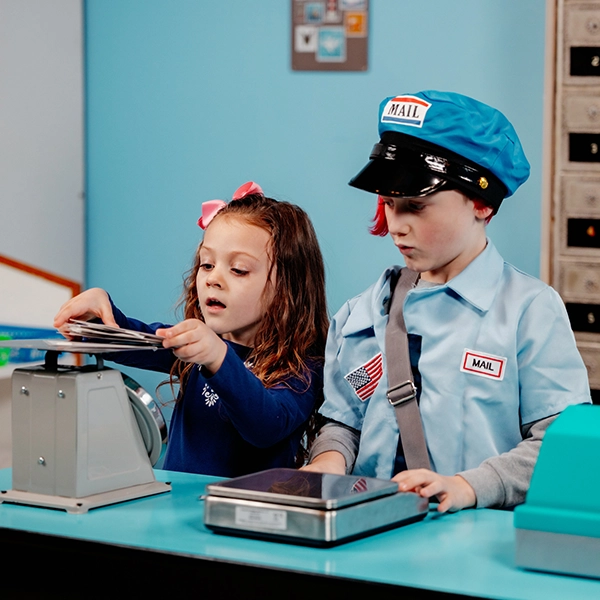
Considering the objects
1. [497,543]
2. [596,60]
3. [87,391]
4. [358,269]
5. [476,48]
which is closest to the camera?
[497,543]

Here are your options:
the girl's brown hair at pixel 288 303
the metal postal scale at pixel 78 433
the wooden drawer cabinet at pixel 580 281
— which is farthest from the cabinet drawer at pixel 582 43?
the metal postal scale at pixel 78 433

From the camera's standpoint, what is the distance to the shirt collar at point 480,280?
5.01 feet

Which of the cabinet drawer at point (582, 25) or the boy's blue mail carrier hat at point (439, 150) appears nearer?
the boy's blue mail carrier hat at point (439, 150)

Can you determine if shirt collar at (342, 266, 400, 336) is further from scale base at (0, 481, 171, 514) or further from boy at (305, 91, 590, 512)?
scale base at (0, 481, 171, 514)

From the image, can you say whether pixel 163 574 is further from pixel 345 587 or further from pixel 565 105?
pixel 565 105

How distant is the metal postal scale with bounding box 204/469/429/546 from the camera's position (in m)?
1.09

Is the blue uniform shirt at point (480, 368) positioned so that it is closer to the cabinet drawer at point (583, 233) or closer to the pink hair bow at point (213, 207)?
the pink hair bow at point (213, 207)

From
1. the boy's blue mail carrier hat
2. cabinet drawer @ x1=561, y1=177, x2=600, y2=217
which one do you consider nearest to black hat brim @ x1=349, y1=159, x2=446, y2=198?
the boy's blue mail carrier hat

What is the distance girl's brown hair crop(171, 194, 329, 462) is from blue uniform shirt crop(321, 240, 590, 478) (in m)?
0.22

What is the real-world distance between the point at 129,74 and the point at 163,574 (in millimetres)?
2655

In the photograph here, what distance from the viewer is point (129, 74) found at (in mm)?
3447

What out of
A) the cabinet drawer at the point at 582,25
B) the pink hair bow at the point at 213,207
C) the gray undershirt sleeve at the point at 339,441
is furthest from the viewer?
the cabinet drawer at the point at 582,25

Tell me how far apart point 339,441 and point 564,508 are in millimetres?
626

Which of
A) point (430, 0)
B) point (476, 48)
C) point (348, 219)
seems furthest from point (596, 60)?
point (348, 219)
